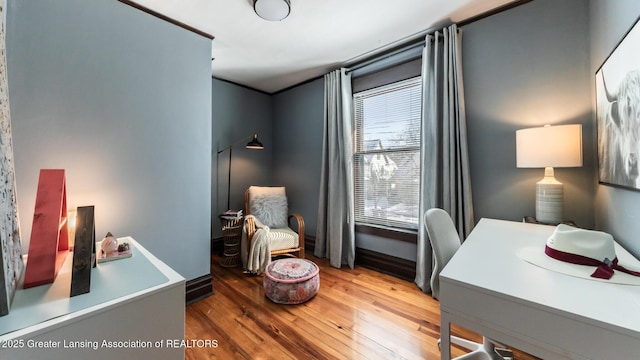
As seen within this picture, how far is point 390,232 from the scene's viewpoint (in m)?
2.69

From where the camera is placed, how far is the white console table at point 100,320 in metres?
0.64

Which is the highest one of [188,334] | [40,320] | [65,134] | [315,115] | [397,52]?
[397,52]

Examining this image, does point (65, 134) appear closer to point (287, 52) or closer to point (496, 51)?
point (287, 52)

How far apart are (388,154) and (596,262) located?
196 cm

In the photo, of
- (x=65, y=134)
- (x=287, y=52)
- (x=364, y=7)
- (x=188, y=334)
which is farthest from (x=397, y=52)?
(x=188, y=334)

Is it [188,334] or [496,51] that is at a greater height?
[496,51]

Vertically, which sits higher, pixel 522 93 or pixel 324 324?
pixel 522 93

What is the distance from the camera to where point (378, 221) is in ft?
9.32

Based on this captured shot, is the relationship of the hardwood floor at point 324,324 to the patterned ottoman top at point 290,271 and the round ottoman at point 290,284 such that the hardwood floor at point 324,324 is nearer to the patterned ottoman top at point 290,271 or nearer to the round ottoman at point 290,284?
the round ottoman at point 290,284

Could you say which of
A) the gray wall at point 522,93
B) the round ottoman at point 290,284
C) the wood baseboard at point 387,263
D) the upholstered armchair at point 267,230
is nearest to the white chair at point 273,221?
the upholstered armchair at point 267,230

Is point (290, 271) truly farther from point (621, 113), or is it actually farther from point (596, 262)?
point (621, 113)

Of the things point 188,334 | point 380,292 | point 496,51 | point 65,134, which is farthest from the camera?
point 380,292

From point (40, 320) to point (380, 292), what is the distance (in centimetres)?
224

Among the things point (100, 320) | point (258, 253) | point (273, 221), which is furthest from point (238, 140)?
point (100, 320)
